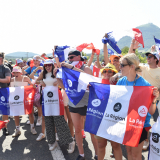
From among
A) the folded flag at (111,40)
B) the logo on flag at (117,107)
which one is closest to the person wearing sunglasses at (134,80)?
the logo on flag at (117,107)

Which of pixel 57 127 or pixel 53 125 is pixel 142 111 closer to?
pixel 57 127

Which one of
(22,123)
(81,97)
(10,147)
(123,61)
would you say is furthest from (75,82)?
(22,123)

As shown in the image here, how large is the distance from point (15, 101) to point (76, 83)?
93.7 inches

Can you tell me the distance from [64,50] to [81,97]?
1.38 metres

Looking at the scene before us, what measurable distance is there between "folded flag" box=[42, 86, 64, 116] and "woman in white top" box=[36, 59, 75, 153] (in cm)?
13

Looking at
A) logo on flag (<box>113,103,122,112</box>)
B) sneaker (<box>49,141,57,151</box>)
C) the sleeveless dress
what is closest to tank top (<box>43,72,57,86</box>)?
the sleeveless dress

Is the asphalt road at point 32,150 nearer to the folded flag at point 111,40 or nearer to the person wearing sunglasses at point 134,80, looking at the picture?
the person wearing sunglasses at point 134,80

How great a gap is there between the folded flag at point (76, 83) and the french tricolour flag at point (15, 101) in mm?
1993

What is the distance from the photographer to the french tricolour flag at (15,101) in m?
4.45

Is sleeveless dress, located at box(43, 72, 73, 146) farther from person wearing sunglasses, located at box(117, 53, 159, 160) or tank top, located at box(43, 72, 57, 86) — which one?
person wearing sunglasses, located at box(117, 53, 159, 160)

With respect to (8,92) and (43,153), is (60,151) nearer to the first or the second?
(43,153)

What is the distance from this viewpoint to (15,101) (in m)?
4.49

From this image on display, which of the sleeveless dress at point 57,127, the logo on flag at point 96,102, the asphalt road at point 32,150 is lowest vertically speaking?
the asphalt road at point 32,150

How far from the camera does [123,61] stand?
237cm
